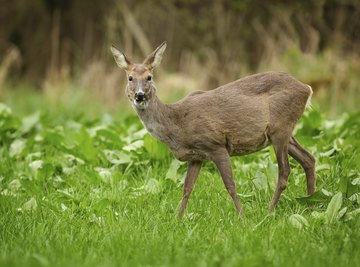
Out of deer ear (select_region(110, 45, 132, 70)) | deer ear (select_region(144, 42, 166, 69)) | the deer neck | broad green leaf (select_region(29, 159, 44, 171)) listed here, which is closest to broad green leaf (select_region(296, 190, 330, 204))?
the deer neck

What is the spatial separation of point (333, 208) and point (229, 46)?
955cm

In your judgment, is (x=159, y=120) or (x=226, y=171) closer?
(x=226, y=171)

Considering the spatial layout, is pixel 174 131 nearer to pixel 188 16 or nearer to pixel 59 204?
pixel 59 204

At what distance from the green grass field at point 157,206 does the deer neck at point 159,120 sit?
1.96 ft

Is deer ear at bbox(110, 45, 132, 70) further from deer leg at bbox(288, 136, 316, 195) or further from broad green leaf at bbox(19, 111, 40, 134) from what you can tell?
broad green leaf at bbox(19, 111, 40, 134)

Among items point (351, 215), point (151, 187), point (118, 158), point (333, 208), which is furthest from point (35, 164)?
point (351, 215)

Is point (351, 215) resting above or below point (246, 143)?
below

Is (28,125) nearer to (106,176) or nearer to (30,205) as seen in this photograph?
(106,176)

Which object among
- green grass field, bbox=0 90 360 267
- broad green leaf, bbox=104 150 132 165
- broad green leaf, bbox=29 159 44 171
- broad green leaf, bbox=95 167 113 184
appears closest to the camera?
green grass field, bbox=0 90 360 267

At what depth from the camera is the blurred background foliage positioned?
1275 cm

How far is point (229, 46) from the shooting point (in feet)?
47.5

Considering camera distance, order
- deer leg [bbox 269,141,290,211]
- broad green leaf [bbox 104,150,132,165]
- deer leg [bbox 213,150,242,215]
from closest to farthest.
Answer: deer leg [bbox 213,150,242,215] → deer leg [bbox 269,141,290,211] → broad green leaf [bbox 104,150,132,165]

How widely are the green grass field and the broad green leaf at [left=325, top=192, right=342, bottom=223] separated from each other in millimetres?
12

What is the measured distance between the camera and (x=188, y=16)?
15.3 metres
